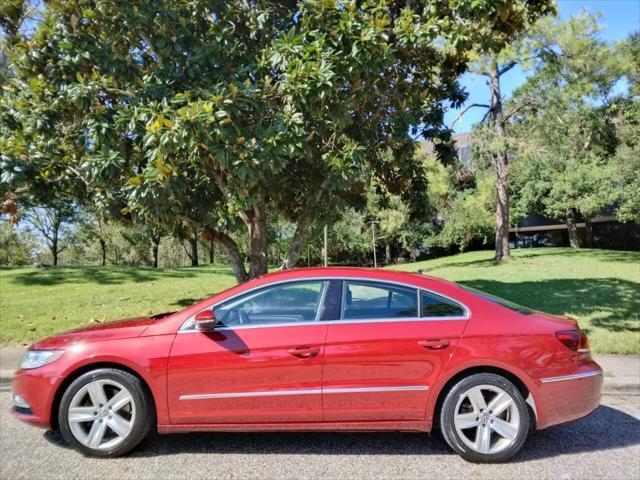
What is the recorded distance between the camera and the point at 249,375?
3.88m

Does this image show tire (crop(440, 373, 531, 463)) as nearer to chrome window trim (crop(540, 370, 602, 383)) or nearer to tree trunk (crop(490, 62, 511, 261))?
chrome window trim (crop(540, 370, 602, 383))

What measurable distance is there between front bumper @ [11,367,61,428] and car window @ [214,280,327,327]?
4.69 ft

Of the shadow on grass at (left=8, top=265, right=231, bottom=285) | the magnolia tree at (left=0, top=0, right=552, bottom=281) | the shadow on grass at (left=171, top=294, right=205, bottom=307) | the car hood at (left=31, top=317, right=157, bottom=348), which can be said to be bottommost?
the shadow on grass at (left=171, top=294, right=205, bottom=307)

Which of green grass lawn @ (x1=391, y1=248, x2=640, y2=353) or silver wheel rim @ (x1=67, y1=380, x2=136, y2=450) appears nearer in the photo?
silver wheel rim @ (x1=67, y1=380, x2=136, y2=450)

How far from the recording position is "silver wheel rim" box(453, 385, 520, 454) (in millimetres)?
3850

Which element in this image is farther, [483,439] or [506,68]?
[506,68]

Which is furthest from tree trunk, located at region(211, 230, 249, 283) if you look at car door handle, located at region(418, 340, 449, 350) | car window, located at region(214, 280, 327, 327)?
car door handle, located at region(418, 340, 449, 350)

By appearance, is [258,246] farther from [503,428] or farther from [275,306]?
[503,428]

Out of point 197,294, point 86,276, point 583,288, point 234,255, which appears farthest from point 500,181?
point 86,276

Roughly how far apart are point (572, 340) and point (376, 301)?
1.59 meters

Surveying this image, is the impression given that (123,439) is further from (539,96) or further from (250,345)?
(539,96)

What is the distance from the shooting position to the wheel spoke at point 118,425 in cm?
393

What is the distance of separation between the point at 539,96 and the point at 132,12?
61.0 ft

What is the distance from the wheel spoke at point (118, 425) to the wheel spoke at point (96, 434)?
6cm
